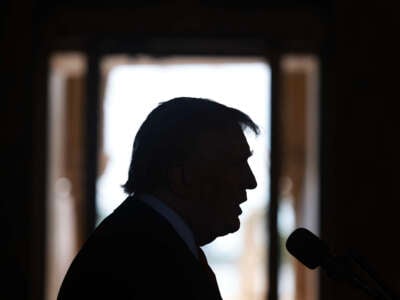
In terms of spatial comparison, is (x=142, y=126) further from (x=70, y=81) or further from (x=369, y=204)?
(x=70, y=81)

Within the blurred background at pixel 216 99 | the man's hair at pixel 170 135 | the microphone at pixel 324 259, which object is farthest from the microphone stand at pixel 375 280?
the blurred background at pixel 216 99

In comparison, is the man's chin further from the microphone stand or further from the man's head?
the microphone stand

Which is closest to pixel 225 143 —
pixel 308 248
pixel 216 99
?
pixel 308 248

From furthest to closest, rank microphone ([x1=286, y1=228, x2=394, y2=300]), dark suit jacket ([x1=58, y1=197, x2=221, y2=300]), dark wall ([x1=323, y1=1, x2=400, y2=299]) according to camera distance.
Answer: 1. dark wall ([x1=323, y1=1, x2=400, y2=299])
2. microphone ([x1=286, y1=228, x2=394, y2=300])
3. dark suit jacket ([x1=58, y1=197, x2=221, y2=300])

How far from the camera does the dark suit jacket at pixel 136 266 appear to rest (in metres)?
1.63

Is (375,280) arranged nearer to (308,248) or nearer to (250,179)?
(308,248)

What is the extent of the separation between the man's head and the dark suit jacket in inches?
5.0

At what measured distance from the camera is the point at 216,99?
215 inches

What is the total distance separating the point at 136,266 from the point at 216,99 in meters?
3.85

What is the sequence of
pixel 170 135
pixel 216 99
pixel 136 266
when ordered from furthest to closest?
pixel 216 99 < pixel 170 135 < pixel 136 266

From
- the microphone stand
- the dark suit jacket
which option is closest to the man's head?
the dark suit jacket

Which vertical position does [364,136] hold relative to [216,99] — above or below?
below

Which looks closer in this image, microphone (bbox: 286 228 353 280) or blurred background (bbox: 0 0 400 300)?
microphone (bbox: 286 228 353 280)

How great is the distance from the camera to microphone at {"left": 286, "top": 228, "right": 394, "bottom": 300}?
5.73 ft
